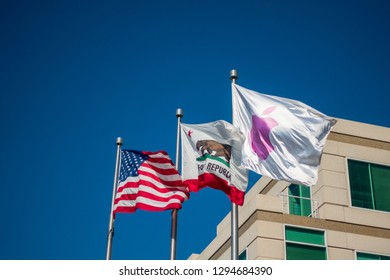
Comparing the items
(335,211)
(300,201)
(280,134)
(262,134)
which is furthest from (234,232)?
(300,201)

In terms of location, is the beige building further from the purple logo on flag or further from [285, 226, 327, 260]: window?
the purple logo on flag

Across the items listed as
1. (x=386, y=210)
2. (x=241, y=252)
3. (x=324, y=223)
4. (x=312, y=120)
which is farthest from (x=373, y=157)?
(x=312, y=120)

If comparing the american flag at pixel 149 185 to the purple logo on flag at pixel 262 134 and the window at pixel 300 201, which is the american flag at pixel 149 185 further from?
the window at pixel 300 201

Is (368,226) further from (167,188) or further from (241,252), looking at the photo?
(167,188)

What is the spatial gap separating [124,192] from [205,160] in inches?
117

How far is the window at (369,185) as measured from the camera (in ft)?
76.6

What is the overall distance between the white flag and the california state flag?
0.39m

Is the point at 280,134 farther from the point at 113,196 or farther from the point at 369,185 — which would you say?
the point at 369,185

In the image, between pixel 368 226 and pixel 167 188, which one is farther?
pixel 368 226

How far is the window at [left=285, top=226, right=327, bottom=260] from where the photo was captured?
21781 millimetres

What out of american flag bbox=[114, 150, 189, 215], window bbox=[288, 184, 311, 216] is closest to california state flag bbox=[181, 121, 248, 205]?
american flag bbox=[114, 150, 189, 215]

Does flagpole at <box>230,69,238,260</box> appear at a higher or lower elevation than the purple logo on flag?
lower

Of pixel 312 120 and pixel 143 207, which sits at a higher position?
pixel 312 120

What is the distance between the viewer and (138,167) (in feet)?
57.4
